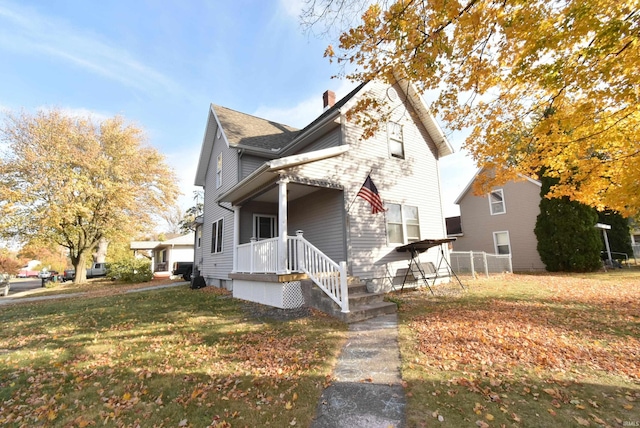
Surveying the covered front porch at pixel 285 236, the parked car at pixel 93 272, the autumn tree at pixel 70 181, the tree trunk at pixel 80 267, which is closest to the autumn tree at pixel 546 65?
the covered front porch at pixel 285 236

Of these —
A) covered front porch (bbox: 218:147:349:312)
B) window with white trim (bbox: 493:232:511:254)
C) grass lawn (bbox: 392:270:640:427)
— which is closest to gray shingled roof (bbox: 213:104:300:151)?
covered front porch (bbox: 218:147:349:312)

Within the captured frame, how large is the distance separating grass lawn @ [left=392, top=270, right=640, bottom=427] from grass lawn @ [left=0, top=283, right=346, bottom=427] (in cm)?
141

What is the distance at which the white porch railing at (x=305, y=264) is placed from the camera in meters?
6.87

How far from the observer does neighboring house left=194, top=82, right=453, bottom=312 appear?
825cm

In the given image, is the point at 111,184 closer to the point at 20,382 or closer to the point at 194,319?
the point at 194,319

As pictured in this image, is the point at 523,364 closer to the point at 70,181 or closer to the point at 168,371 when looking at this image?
the point at 168,371

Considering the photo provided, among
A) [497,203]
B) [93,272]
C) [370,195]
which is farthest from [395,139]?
[93,272]

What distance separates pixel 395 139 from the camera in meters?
11.6

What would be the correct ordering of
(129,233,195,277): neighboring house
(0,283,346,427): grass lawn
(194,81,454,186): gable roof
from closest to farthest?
(0,283,346,427): grass lawn
(194,81,454,186): gable roof
(129,233,195,277): neighboring house

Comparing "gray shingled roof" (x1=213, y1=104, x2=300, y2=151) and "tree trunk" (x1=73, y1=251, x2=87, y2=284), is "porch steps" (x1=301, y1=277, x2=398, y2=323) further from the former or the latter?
"tree trunk" (x1=73, y1=251, x2=87, y2=284)

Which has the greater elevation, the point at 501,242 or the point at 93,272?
the point at 501,242

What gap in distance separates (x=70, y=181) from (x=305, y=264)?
2142 cm

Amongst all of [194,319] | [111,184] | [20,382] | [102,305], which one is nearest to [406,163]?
[194,319]

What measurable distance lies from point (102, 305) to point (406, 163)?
12445mm
